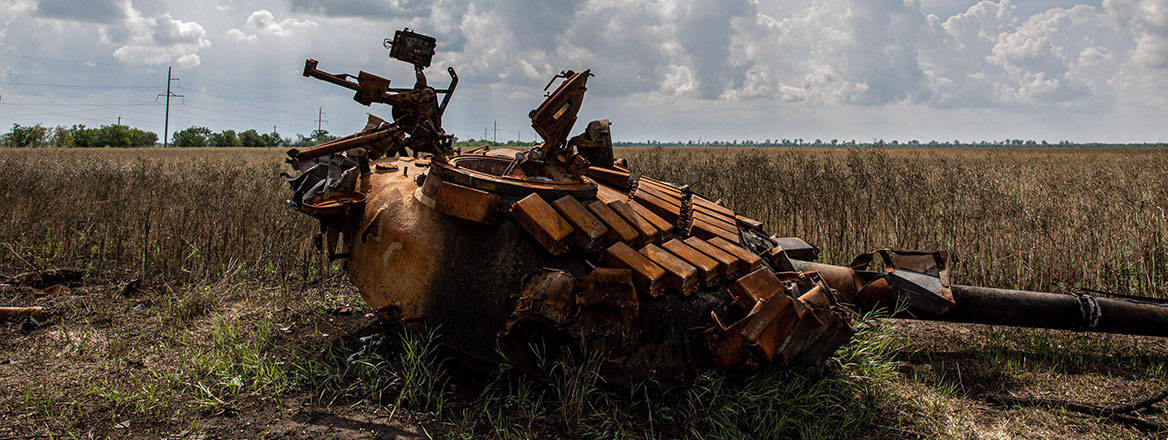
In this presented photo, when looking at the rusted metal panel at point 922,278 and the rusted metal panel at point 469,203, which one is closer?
the rusted metal panel at point 469,203

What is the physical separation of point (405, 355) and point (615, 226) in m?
1.33

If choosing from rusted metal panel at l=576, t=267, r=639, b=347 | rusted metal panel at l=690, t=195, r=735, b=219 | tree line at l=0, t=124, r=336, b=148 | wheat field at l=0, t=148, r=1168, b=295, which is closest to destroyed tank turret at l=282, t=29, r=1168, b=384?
rusted metal panel at l=576, t=267, r=639, b=347

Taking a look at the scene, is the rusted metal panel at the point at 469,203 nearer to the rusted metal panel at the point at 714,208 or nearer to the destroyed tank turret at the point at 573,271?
the destroyed tank turret at the point at 573,271

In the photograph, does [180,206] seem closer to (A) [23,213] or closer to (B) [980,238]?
(A) [23,213]

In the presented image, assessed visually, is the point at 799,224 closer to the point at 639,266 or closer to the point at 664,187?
the point at 664,187

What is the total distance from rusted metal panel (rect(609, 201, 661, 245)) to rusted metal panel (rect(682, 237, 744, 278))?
0.19 m

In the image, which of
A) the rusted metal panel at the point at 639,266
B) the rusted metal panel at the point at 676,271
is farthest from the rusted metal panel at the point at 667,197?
the rusted metal panel at the point at 639,266

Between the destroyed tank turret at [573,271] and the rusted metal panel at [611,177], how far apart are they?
0.55ft

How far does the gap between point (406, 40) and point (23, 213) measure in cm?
543

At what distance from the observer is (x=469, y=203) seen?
2.80 m

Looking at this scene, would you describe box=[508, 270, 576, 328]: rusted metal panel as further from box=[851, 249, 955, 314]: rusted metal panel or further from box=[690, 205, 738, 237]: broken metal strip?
box=[851, 249, 955, 314]: rusted metal panel

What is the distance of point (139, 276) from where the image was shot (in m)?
5.18

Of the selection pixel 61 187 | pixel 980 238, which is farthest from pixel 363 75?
pixel 61 187

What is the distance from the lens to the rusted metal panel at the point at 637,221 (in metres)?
2.94
